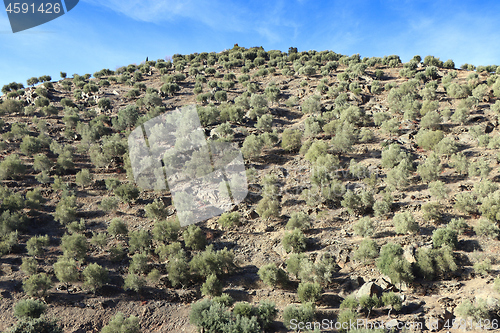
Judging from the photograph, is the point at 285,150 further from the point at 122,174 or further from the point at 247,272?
the point at 122,174

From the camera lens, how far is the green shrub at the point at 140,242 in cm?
2197

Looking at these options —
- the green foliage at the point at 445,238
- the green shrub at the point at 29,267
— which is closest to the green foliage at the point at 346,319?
the green foliage at the point at 445,238

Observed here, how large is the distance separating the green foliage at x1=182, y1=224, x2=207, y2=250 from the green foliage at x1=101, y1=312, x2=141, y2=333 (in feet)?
22.6

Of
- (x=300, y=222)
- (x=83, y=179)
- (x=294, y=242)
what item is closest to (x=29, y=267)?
(x=83, y=179)

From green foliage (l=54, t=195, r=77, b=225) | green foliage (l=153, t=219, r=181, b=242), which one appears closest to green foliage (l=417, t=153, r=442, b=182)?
green foliage (l=153, t=219, r=181, b=242)

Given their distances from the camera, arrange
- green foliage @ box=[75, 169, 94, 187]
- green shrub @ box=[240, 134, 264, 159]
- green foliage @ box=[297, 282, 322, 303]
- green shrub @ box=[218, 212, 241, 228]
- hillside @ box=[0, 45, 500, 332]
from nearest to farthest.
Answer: green foliage @ box=[297, 282, 322, 303]
hillside @ box=[0, 45, 500, 332]
green shrub @ box=[218, 212, 241, 228]
green foliage @ box=[75, 169, 94, 187]
green shrub @ box=[240, 134, 264, 159]

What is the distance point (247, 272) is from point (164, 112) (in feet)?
123

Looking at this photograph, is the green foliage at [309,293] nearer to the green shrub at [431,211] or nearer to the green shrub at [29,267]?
the green shrub at [431,211]

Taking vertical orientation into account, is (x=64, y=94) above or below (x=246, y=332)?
above

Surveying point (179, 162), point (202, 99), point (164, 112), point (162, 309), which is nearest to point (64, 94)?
A: point (164, 112)

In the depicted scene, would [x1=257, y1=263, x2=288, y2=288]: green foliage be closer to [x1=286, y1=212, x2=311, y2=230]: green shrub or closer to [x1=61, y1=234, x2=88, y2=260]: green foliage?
[x1=286, y1=212, x2=311, y2=230]: green shrub

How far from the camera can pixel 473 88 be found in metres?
42.5

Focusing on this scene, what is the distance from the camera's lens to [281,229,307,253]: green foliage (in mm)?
20598

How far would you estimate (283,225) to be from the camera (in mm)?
24266
